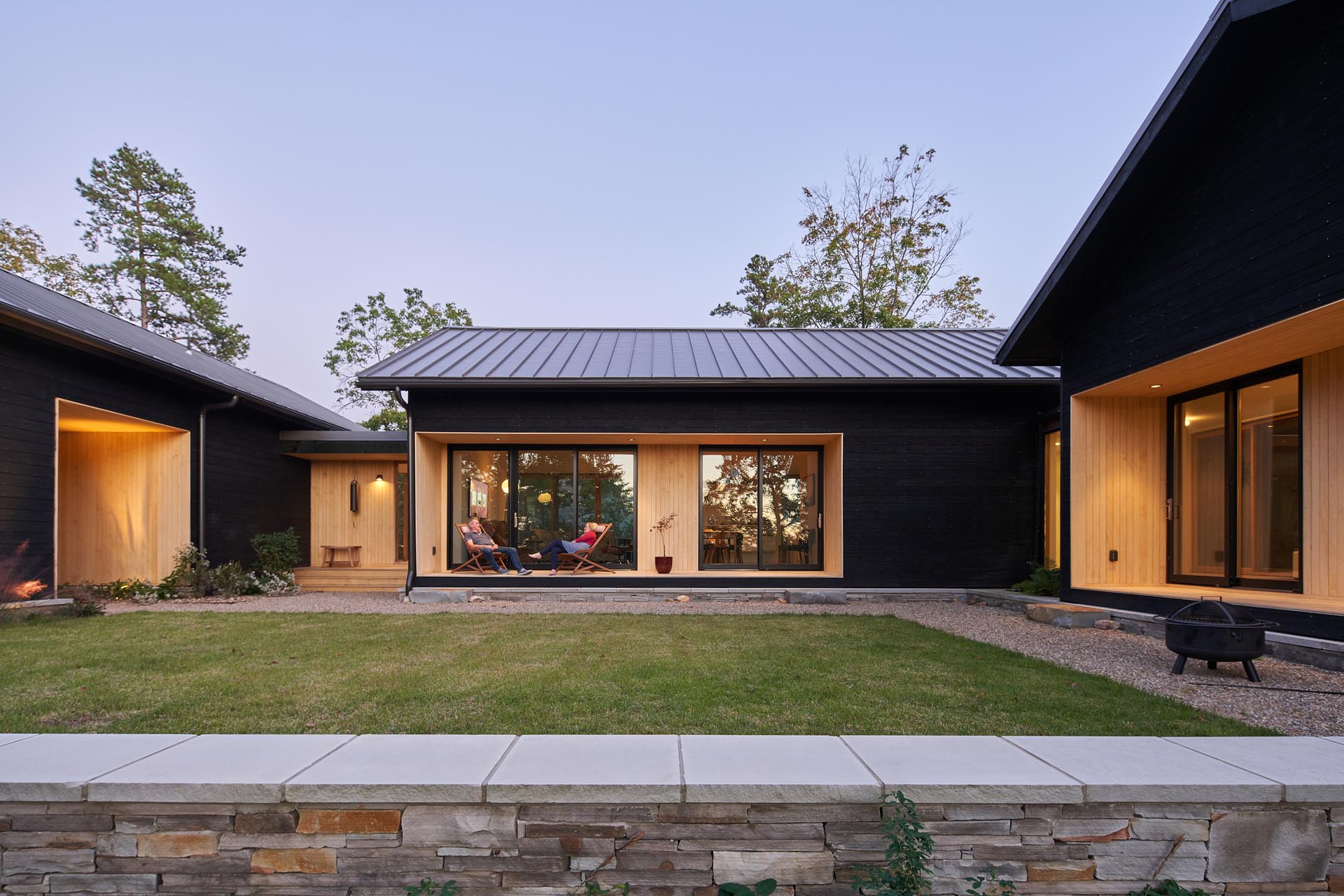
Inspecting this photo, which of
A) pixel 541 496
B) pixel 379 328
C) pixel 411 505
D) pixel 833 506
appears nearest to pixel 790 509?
pixel 833 506

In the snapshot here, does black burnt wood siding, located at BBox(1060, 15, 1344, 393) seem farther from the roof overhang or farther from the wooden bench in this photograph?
the wooden bench

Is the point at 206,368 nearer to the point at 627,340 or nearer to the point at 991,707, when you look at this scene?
the point at 627,340

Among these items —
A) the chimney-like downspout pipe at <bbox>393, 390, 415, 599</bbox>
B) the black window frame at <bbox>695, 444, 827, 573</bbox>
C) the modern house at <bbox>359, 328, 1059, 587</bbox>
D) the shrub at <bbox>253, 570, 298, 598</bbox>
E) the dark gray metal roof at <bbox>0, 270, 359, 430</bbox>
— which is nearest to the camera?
the dark gray metal roof at <bbox>0, 270, 359, 430</bbox>

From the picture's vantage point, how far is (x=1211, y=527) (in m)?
6.95

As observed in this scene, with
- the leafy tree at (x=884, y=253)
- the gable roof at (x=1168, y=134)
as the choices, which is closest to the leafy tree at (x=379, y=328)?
the leafy tree at (x=884, y=253)

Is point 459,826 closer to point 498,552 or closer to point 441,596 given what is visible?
point 441,596

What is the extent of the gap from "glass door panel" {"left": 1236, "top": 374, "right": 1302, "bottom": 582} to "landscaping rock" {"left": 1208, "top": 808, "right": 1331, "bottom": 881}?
17.0ft

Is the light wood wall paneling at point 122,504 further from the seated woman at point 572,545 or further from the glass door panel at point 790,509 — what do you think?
the glass door panel at point 790,509

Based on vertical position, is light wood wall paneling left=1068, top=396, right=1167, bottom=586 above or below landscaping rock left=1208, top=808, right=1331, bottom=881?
above

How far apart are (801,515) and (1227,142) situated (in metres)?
6.21

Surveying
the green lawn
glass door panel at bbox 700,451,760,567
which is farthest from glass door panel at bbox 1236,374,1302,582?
glass door panel at bbox 700,451,760,567

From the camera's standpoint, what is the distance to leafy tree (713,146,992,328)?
1978 cm

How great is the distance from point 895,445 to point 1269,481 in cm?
389

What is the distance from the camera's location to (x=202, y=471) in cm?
978
